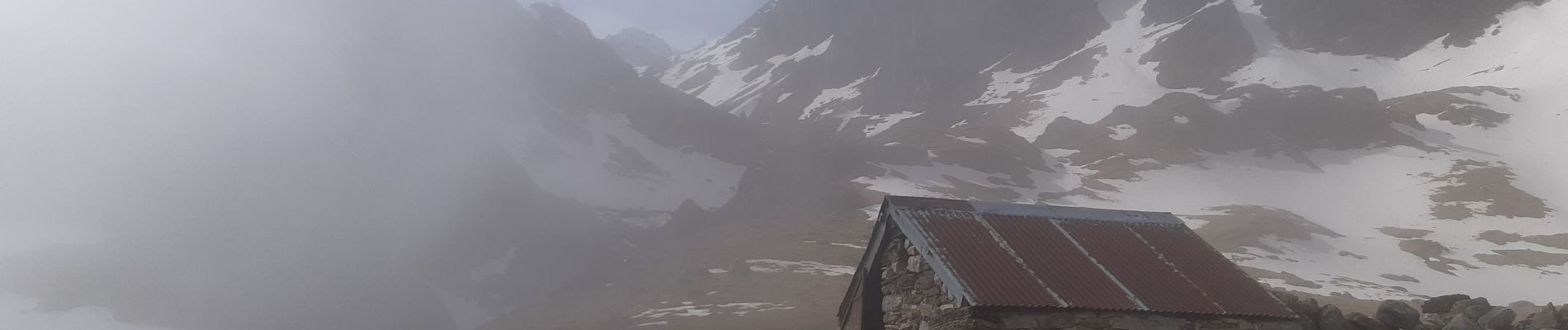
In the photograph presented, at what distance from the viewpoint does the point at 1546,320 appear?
11.8m

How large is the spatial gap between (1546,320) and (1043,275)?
27.3 ft

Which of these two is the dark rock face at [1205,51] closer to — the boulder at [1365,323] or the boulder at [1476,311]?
the boulder at [1476,311]

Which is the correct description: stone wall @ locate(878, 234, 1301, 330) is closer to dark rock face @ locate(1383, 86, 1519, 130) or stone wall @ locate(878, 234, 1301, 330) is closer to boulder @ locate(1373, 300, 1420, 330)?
boulder @ locate(1373, 300, 1420, 330)

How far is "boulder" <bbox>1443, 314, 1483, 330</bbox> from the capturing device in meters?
11.3

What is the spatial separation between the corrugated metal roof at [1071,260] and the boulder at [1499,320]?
16.7 feet

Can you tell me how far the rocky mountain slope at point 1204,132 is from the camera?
151ft

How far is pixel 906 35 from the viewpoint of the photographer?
5290 inches

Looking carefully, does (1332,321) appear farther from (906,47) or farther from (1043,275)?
(906,47)

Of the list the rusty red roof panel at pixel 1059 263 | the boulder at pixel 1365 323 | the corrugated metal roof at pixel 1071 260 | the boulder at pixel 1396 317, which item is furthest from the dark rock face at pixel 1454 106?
the rusty red roof panel at pixel 1059 263

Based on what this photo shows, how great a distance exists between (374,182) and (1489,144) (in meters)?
79.3

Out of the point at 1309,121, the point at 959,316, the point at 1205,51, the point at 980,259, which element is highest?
the point at 1205,51

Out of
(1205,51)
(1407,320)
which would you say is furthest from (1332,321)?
(1205,51)

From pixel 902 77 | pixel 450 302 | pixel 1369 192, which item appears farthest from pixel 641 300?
pixel 902 77

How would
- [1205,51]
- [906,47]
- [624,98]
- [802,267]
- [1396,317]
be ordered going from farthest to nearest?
[906,47] < [1205,51] < [624,98] < [802,267] < [1396,317]
